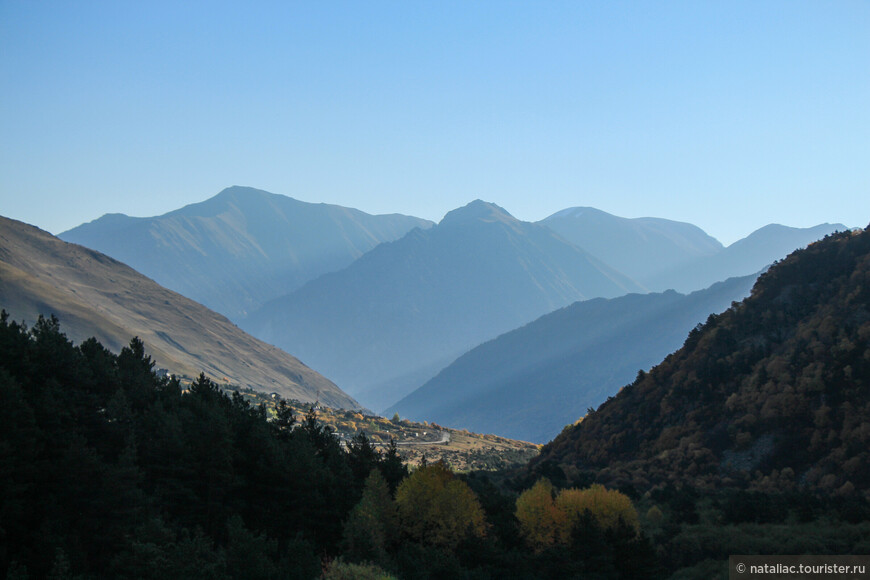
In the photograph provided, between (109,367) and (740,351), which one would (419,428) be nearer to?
(740,351)

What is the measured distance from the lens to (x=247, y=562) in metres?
29.4

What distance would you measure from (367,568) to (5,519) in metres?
15.9

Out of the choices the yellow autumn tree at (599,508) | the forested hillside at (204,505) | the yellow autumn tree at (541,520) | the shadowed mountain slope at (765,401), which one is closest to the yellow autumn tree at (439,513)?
the forested hillside at (204,505)

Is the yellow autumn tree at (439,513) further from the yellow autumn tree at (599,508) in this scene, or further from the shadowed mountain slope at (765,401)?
the shadowed mountain slope at (765,401)

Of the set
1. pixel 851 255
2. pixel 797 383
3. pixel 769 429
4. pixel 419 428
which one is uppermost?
pixel 851 255

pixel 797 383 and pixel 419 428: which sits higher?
pixel 797 383

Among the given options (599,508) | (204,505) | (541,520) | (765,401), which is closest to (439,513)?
(541,520)

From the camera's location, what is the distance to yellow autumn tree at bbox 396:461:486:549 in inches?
1575

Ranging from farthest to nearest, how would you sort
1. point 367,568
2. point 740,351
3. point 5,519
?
1. point 740,351
2. point 5,519
3. point 367,568

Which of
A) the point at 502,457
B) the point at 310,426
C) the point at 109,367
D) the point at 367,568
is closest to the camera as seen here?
the point at 367,568

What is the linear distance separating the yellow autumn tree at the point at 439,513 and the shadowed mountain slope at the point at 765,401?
2685cm

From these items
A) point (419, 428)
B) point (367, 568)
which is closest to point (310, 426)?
point (367, 568)

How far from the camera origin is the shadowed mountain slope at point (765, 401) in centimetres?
5884

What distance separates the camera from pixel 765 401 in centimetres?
6581
